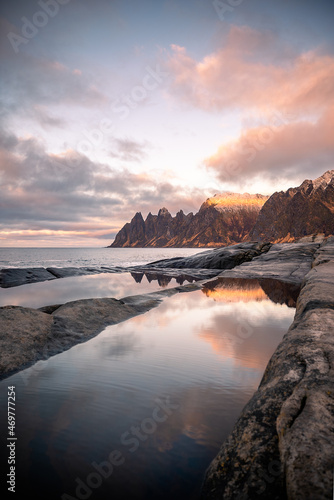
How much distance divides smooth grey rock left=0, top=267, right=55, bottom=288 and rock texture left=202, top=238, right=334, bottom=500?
2198 centimetres

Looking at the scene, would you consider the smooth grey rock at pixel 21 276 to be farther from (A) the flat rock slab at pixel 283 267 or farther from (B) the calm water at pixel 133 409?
(B) the calm water at pixel 133 409

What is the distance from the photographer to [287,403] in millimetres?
2854

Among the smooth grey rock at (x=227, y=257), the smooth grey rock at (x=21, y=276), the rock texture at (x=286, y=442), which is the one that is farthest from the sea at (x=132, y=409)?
the smooth grey rock at (x=227, y=257)

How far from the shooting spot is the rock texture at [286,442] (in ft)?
6.61

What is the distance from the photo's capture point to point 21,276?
23969mm

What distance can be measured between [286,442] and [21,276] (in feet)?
85.9

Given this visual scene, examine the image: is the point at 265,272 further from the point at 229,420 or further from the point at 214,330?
the point at 229,420

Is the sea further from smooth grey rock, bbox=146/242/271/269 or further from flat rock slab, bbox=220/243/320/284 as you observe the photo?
smooth grey rock, bbox=146/242/271/269

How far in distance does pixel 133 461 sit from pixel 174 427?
765 mm

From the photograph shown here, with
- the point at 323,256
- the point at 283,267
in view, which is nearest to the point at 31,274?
the point at 283,267

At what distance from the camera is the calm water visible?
2.78 m

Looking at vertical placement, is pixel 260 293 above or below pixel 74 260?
above

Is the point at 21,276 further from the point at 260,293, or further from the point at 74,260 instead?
the point at 74,260

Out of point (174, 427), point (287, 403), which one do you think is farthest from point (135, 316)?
point (287, 403)
